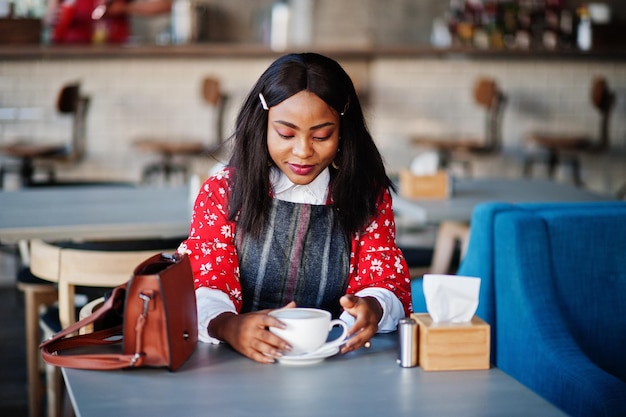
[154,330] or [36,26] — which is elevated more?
[36,26]

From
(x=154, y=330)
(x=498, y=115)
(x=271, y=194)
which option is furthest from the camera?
(x=498, y=115)

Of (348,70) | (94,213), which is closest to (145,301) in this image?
(94,213)

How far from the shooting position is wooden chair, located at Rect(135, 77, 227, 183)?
6.25 metres

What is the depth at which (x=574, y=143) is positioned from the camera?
6.62 meters

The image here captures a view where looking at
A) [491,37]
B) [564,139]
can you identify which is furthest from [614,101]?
[491,37]

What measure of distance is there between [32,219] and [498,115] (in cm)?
430

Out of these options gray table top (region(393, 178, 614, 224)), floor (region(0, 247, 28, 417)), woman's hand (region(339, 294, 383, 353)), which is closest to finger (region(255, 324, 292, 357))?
woman's hand (region(339, 294, 383, 353))

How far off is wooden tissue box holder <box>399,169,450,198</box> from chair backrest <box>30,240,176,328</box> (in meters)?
1.50

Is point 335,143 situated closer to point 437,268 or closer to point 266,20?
point 437,268

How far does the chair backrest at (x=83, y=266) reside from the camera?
7.91 ft

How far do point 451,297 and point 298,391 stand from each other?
328mm

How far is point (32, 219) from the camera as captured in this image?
3.06 meters

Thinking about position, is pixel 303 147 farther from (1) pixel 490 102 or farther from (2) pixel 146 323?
(1) pixel 490 102

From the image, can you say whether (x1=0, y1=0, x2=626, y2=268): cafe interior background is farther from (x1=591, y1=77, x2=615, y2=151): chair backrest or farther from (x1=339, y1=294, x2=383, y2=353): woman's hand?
(x1=339, y1=294, x2=383, y2=353): woman's hand
